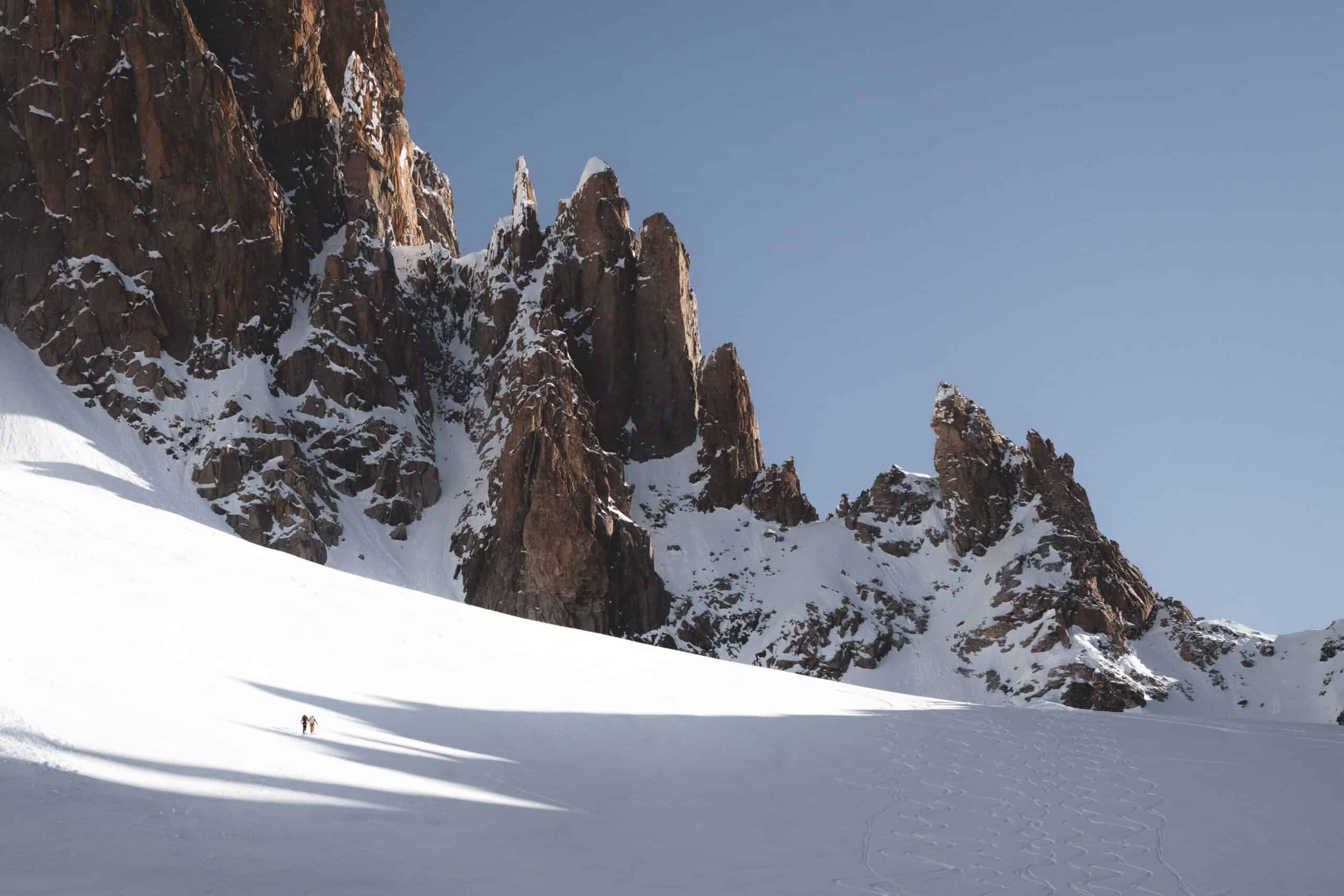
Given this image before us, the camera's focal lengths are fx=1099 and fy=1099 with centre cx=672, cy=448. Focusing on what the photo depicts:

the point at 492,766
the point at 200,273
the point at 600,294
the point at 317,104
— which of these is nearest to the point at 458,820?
the point at 492,766

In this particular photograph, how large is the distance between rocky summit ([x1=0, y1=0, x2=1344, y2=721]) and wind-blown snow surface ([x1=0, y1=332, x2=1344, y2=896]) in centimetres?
6234

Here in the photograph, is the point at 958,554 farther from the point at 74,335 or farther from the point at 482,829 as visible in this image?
the point at 482,829

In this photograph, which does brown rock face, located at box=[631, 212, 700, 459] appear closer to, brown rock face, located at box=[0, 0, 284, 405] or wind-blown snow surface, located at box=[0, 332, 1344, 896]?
brown rock face, located at box=[0, 0, 284, 405]

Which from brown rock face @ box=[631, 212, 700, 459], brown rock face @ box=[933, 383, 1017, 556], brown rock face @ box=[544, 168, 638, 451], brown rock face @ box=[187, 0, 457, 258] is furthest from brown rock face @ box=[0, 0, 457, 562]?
brown rock face @ box=[933, 383, 1017, 556]

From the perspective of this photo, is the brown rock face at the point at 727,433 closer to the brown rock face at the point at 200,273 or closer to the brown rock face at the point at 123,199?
the brown rock face at the point at 200,273

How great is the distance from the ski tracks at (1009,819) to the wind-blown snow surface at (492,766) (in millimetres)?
80

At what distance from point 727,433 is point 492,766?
334ft

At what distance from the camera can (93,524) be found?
2912 cm

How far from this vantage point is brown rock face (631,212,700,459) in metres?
119

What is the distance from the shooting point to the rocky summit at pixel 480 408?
9425 cm

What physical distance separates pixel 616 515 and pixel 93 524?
239ft

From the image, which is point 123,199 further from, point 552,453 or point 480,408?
point 552,453

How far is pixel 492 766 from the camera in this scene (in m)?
18.5

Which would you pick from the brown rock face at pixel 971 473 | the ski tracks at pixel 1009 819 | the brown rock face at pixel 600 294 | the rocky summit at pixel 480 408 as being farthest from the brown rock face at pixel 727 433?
the ski tracks at pixel 1009 819
